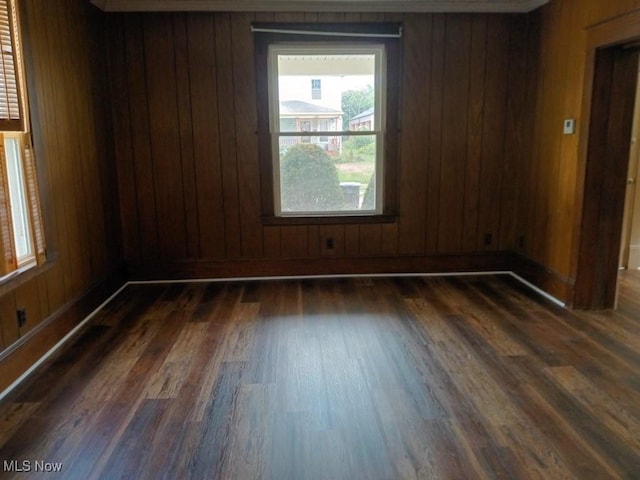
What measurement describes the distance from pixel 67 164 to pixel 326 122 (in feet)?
7.18

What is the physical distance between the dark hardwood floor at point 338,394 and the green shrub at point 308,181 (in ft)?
3.48

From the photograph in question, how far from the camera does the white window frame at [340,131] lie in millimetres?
4281

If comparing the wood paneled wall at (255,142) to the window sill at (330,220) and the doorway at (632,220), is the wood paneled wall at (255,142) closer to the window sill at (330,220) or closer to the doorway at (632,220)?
the window sill at (330,220)

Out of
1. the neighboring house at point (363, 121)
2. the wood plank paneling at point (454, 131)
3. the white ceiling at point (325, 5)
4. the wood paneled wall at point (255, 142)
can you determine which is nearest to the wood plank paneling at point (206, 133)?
the wood paneled wall at point (255, 142)

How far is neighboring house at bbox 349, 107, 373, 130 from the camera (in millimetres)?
4465

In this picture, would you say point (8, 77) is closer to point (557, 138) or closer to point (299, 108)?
point (299, 108)

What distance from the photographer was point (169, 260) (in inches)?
178

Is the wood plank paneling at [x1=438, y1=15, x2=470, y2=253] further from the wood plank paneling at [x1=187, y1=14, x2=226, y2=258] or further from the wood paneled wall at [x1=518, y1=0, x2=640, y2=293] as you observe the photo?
the wood plank paneling at [x1=187, y1=14, x2=226, y2=258]

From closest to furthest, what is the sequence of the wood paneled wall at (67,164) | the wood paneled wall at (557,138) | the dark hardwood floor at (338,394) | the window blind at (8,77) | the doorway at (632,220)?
the dark hardwood floor at (338,394)
the window blind at (8,77)
the wood paneled wall at (67,164)
the wood paneled wall at (557,138)
the doorway at (632,220)

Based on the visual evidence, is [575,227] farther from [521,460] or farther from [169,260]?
[169,260]

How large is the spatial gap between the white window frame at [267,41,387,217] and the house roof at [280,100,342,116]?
0.06 m

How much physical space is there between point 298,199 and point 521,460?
10.0 feet

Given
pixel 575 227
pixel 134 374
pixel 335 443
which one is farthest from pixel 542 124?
pixel 134 374

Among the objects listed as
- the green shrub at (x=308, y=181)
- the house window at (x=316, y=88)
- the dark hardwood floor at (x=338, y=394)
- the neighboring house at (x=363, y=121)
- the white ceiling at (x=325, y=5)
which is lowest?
the dark hardwood floor at (x=338, y=394)
